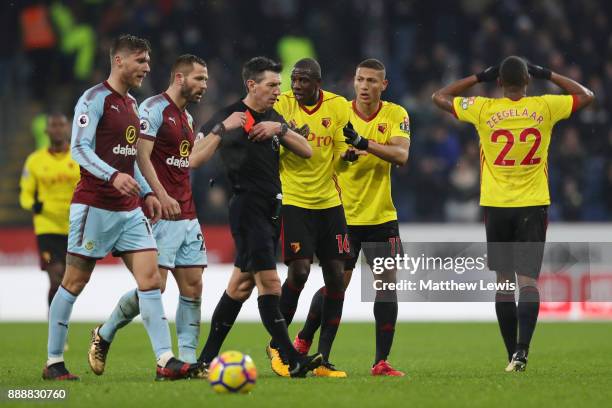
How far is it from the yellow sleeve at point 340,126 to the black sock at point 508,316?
5.38ft

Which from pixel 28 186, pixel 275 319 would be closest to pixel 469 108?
pixel 275 319

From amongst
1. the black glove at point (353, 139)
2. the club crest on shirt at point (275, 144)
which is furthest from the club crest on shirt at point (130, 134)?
the black glove at point (353, 139)

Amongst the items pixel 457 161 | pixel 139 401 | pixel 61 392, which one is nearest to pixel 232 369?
pixel 139 401

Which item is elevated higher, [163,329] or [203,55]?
[203,55]

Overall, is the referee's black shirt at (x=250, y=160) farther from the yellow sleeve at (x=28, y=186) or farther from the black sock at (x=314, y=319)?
the yellow sleeve at (x=28, y=186)

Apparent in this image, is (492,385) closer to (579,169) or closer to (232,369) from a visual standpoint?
(232,369)

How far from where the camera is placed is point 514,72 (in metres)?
8.67

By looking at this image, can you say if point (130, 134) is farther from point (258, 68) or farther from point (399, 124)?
point (399, 124)

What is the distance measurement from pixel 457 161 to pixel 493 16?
3.53m

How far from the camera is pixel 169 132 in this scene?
26.6ft

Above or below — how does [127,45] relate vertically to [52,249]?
above

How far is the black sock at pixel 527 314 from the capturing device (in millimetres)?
8609

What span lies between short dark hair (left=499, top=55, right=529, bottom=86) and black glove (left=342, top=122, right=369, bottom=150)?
Result: 1258 mm

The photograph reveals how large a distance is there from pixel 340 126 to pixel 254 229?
1145 mm
